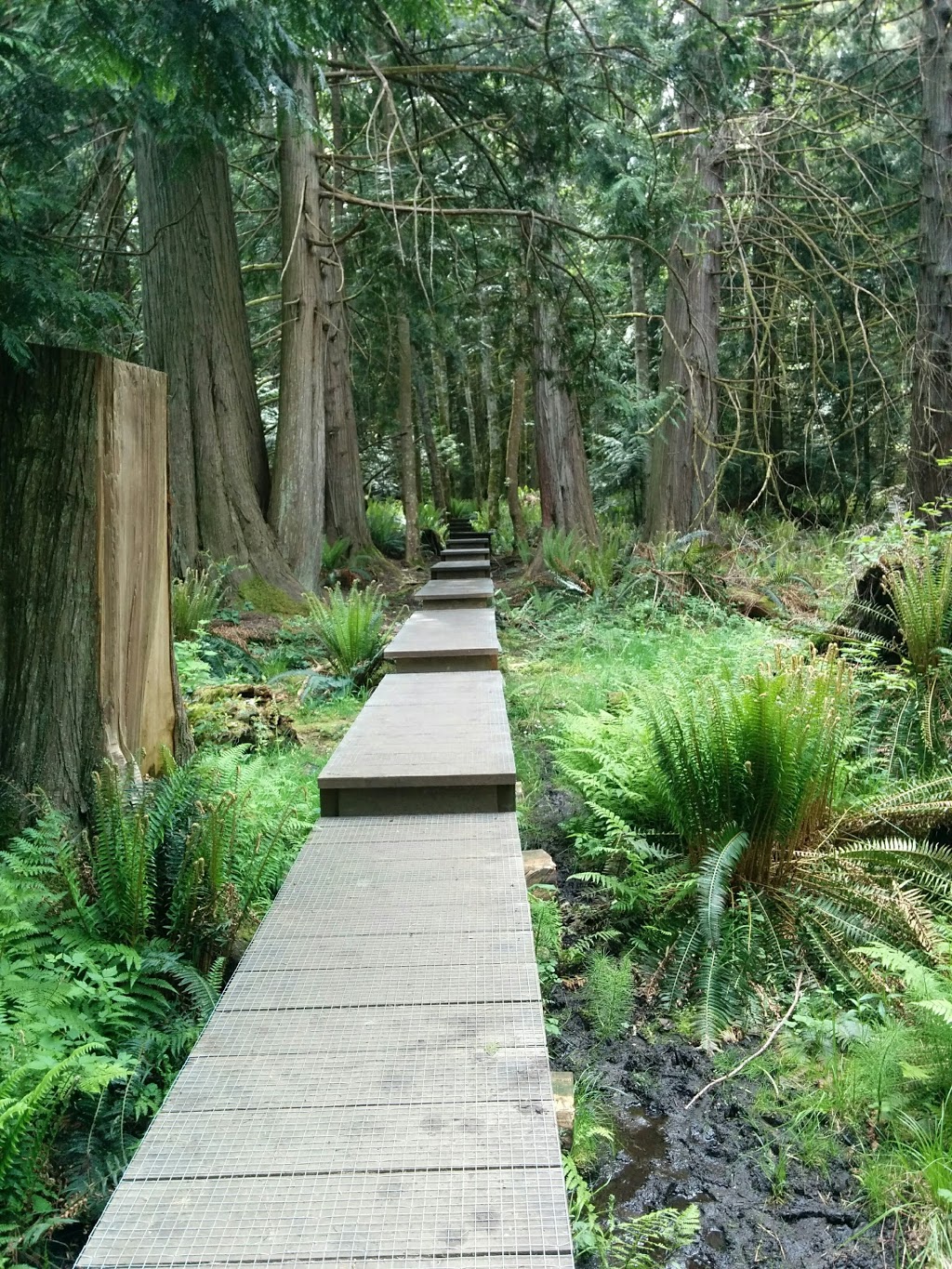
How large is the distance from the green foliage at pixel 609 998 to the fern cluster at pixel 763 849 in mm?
187

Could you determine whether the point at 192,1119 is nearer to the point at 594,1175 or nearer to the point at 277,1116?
the point at 277,1116

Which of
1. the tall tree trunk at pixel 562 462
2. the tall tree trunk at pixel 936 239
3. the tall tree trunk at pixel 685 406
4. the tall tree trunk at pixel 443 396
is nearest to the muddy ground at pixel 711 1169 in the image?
the tall tree trunk at pixel 685 406

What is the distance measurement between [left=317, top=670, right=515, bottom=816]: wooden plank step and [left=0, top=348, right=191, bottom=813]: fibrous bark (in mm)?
874

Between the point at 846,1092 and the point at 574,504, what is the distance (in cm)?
1057

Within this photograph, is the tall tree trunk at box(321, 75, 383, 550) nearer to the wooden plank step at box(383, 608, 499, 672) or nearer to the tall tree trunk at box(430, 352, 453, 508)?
the wooden plank step at box(383, 608, 499, 672)

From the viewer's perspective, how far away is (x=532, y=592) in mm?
11172

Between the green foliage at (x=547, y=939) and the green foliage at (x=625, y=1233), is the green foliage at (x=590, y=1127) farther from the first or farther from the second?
the green foliage at (x=547, y=939)

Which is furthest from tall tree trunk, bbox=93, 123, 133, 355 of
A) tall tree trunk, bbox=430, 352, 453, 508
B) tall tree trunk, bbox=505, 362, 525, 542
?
tall tree trunk, bbox=430, 352, 453, 508

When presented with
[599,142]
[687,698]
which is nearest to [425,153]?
[599,142]

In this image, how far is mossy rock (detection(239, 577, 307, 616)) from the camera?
8.72 m

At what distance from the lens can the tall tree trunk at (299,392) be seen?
9430mm

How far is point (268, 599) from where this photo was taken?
8.86 m

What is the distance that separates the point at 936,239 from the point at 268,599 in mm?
9047

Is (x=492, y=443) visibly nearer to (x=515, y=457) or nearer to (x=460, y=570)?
(x=515, y=457)
